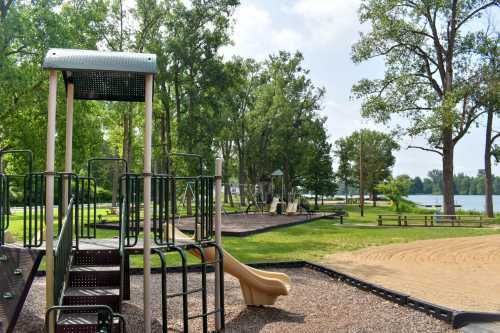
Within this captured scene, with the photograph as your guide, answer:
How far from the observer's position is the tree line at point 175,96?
20.2 m

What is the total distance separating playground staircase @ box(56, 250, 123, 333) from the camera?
177 inches

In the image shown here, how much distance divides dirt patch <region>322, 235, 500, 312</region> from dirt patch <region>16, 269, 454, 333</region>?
869 mm

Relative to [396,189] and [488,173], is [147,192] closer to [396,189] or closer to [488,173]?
[488,173]

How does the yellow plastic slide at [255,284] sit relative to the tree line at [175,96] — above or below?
below

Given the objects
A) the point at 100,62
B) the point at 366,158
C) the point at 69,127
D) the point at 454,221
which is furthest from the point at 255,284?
the point at 366,158

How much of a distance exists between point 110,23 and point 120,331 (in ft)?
94.1

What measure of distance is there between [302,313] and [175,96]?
25.7 meters

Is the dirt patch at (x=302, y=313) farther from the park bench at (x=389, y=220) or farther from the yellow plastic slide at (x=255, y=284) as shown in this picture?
the park bench at (x=389, y=220)

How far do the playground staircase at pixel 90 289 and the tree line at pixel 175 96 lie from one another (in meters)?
2.84

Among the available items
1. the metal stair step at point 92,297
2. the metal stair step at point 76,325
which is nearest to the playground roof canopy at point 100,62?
the metal stair step at point 92,297

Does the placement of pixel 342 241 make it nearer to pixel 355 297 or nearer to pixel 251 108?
pixel 355 297

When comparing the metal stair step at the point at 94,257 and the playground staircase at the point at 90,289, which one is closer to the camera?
the playground staircase at the point at 90,289

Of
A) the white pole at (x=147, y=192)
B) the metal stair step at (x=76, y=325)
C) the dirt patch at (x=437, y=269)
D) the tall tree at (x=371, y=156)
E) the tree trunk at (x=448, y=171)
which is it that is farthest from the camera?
the tall tree at (x=371, y=156)

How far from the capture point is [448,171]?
2853 centimetres
